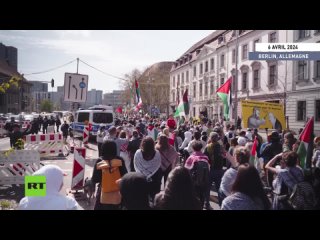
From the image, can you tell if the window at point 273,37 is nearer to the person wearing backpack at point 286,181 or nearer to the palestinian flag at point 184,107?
the palestinian flag at point 184,107

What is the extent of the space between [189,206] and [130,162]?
5774mm

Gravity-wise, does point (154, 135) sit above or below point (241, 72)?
below

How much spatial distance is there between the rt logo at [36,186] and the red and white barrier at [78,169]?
4.94 meters

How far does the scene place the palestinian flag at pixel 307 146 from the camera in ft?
19.6

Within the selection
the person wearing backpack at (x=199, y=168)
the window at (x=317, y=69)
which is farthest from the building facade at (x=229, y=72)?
the person wearing backpack at (x=199, y=168)

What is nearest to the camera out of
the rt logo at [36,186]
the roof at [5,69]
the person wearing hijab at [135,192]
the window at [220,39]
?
the rt logo at [36,186]

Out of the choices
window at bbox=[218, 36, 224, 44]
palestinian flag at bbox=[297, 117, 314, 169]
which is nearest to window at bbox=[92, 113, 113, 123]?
palestinian flag at bbox=[297, 117, 314, 169]

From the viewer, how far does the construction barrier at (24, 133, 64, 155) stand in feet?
46.7

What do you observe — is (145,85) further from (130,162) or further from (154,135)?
(130,162)

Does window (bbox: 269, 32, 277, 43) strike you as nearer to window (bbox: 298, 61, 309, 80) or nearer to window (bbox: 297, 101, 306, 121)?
window (bbox: 298, 61, 309, 80)

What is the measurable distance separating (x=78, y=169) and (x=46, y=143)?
770cm

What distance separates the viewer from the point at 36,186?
3.19 m
